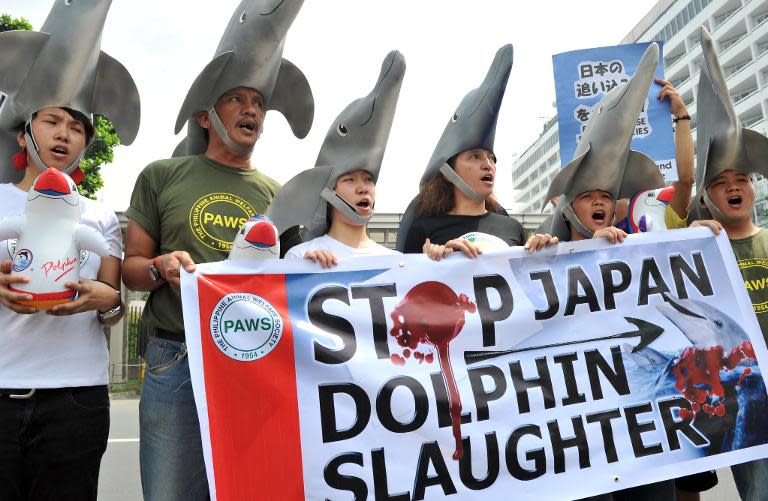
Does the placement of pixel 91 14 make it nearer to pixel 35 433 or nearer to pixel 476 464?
pixel 35 433

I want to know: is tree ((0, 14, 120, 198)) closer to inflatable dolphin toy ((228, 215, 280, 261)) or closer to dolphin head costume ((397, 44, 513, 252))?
dolphin head costume ((397, 44, 513, 252))

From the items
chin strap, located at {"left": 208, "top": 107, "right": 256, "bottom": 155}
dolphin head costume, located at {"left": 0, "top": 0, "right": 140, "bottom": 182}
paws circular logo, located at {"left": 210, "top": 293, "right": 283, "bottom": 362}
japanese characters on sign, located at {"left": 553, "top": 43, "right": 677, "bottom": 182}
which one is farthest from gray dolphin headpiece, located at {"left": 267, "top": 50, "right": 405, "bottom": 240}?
→ japanese characters on sign, located at {"left": 553, "top": 43, "right": 677, "bottom": 182}

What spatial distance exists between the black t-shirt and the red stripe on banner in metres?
1.06

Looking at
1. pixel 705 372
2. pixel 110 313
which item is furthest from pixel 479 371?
pixel 110 313

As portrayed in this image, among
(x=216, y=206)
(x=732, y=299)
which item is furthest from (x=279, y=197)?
(x=732, y=299)

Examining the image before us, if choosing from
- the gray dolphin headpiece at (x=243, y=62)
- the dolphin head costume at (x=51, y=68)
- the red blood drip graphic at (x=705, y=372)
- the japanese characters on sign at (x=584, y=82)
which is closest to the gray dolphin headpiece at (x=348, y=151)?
the gray dolphin headpiece at (x=243, y=62)

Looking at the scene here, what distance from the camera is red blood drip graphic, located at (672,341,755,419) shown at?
2.88m

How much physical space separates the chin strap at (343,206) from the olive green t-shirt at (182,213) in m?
0.38

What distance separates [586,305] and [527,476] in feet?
2.81

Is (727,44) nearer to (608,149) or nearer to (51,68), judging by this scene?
(608,149)

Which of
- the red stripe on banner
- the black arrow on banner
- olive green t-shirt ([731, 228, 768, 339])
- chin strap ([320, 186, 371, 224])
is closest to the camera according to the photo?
the red stripe on banner

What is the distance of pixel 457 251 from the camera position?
290 cm

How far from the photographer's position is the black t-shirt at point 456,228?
10.9 ft

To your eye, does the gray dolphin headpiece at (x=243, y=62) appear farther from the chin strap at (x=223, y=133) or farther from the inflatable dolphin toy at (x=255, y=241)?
the inflatable dolphin toy at (x=255, y=241)
